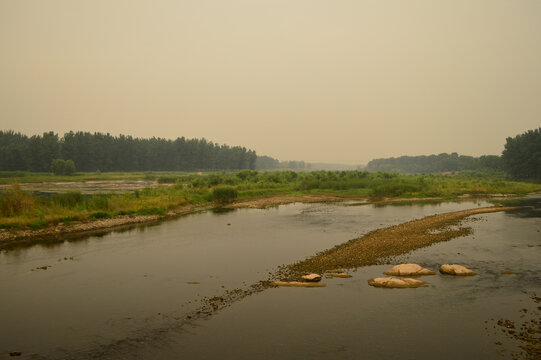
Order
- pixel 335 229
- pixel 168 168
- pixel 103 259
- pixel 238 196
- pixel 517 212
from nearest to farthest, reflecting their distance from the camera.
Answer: pixel 103 259 < pixel 335 229 < pixel 517 212 < pixel 238 196 < pixel 168 168

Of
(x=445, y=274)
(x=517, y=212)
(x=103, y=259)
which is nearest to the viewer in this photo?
(x=445, y=274)

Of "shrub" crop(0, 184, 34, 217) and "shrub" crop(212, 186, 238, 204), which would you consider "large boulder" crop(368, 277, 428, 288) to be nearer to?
"shrub" crop(0, 184, 34, 217)

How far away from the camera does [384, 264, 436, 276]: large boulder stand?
21.8m

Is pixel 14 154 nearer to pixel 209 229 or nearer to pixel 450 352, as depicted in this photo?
pixel 209 229

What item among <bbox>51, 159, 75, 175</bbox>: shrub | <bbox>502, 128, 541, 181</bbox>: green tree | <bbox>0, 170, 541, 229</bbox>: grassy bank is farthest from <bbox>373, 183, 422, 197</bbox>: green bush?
<bbox>51, 159, 75, 175</bbox>: shrub

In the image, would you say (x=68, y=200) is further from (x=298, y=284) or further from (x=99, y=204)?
(x=298, y=284)

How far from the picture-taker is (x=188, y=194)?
62906mm

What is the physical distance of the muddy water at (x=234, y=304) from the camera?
14039mm

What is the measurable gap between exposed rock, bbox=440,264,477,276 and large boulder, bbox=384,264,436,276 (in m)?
0.76

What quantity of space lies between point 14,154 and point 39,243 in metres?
120

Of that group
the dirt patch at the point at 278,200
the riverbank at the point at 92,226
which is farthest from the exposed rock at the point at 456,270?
the dirt patch at the point at 278,200

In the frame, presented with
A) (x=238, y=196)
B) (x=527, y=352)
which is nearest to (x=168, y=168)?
(x=238, y=196)

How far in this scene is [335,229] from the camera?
38.1 metres

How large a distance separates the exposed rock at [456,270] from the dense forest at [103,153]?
139 metres
